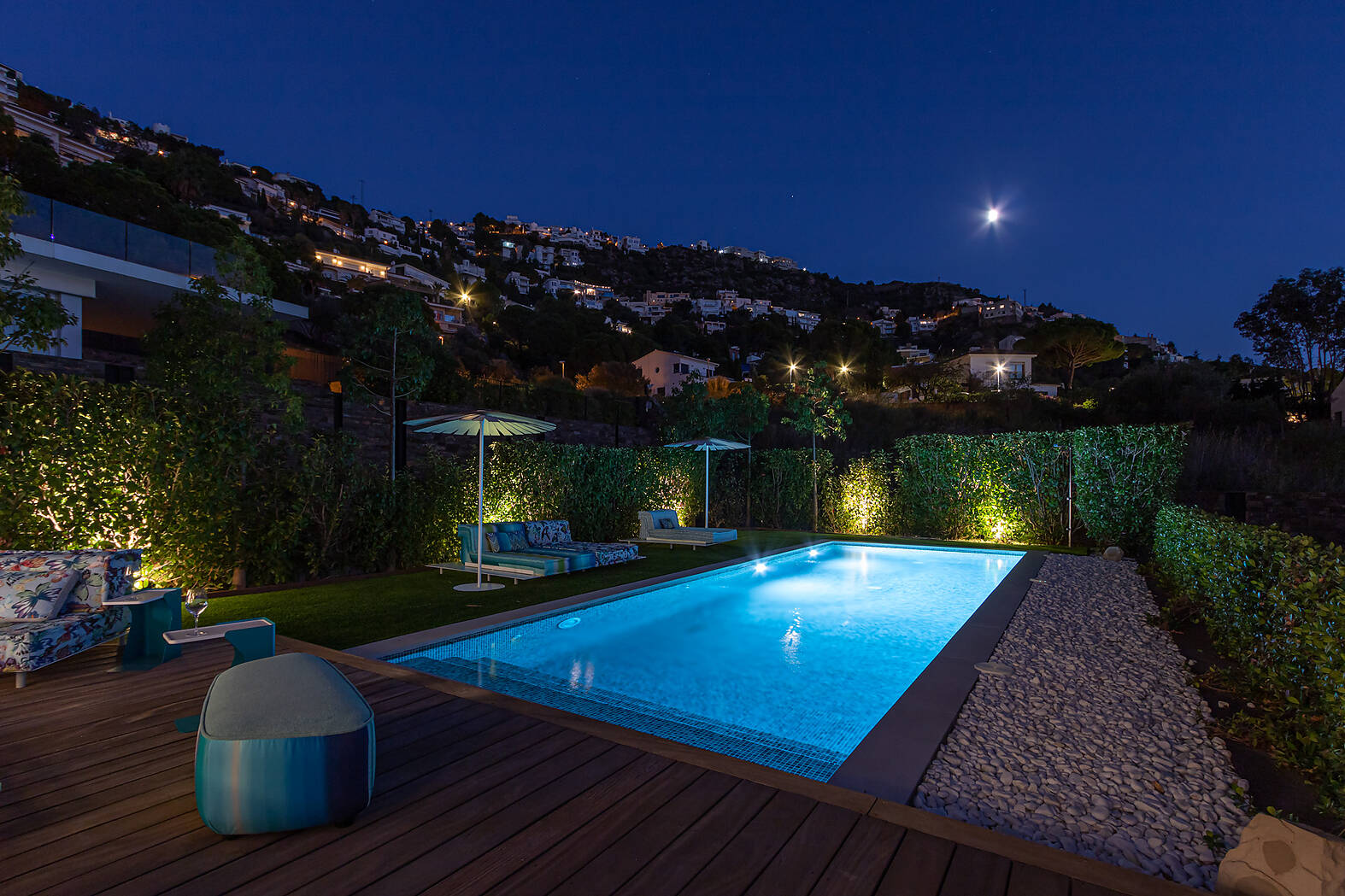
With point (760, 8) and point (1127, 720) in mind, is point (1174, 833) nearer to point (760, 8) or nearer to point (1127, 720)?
point (1127, 720)

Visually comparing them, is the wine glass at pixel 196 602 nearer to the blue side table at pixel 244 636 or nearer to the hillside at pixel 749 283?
the blue side table at pixel 244 636

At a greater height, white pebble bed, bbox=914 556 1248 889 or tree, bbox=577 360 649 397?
tree, bbox=577 360 649 397

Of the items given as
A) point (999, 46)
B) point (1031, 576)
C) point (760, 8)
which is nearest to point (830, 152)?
point (760, 8)

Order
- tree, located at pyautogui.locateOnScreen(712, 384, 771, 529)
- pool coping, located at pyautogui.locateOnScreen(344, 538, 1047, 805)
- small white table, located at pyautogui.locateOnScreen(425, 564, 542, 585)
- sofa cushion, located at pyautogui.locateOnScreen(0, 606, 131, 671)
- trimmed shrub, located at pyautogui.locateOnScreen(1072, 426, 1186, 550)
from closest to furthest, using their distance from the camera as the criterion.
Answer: pool coping, located at pyautogui.locateOnScreen(344, 538, 1047, 805) < sofa cushion, located at pyautogui.locateOnScreen(0, 606, 131, 671) < small white table, located at pyautogui.locateOnScreen(425, 564, 542, 585) < trimmed shrub, located at pyautogui.locateOnScreen(1072, 426, 1186, 550) < tree, located at pyautogui.locateOnScreen(712, 384, 771, 529)

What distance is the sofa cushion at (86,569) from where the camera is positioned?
14.4ft

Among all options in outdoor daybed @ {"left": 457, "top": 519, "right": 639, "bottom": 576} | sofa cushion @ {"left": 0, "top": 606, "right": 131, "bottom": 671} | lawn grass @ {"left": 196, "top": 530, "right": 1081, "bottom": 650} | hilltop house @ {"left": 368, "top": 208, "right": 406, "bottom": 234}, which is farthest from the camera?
hilltop house @ {"left": 368, "top": 208, "right": 406, "bottom": 234}

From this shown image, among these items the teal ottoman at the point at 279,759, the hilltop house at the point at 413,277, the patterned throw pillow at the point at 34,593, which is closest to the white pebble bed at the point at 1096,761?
the teal ottoman at the point at 279,759

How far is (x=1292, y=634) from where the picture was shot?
11.2 ft

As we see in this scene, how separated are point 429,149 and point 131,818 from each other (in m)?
110

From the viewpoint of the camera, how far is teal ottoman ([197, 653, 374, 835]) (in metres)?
2.14

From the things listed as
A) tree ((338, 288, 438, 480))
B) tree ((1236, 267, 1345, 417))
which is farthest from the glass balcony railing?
tree ((1236, 267, 1345, 417))

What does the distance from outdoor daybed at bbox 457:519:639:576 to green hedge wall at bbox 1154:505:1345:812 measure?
634cm

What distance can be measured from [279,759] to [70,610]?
353 centimetres

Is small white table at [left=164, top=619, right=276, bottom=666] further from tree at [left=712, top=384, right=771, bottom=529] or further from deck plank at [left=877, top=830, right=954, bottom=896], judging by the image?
tree at [left=712, top=384, right=771, bottom=529]
